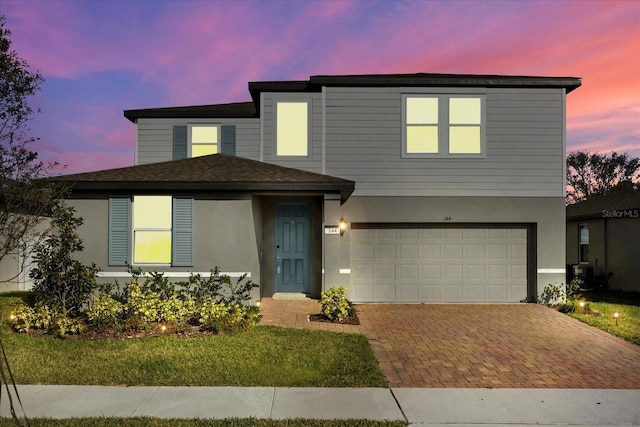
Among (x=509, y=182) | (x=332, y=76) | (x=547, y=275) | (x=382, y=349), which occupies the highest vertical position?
(x=332, y=76)

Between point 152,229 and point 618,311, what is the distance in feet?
38.4

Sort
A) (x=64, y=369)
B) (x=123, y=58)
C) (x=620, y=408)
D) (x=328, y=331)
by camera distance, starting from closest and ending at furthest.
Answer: (x=620, y=408)
(x=64, y=369)
(x=328, y=331)
(x=123, y=58)

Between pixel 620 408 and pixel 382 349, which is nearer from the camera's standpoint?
pixel 620 408

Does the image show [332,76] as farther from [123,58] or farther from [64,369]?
[64,369]

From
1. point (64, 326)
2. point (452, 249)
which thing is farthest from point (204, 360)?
point (452, 249)

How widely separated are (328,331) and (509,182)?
22.9ft

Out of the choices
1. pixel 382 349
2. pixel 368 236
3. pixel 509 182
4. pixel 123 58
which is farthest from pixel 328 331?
pixel 123 58

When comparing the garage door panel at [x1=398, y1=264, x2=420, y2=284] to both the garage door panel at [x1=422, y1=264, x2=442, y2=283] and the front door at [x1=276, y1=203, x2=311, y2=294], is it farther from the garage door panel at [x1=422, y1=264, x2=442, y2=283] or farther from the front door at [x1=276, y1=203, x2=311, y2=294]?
the front door at [x1=276, y1=203, x2=311, y2=294]

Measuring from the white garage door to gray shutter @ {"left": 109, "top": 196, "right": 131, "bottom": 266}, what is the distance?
228 inches

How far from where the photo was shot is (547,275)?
11.5 meters

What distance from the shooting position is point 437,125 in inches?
459

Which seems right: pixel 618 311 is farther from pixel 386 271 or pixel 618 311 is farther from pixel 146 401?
pixel 146 401

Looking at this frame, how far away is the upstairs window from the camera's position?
39.3ft

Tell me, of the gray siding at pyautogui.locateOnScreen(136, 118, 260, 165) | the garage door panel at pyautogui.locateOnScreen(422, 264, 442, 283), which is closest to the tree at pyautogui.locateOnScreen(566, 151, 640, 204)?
the garage door panel at pyautogui.locateOnScreen(422, 264, 442, 283)
